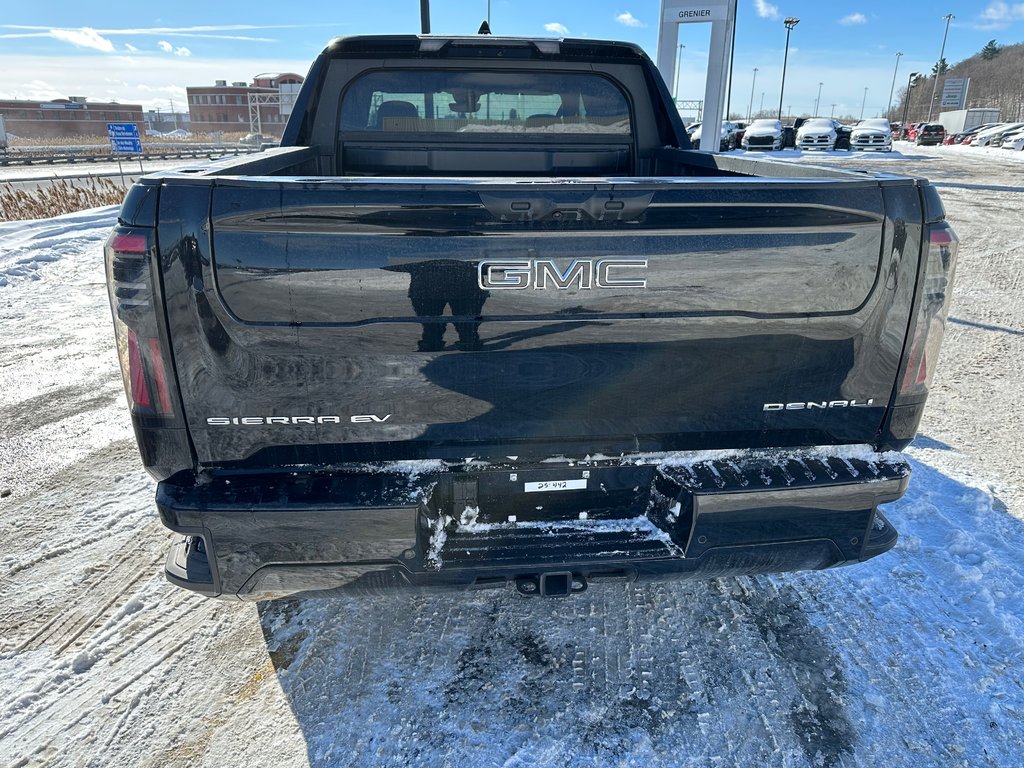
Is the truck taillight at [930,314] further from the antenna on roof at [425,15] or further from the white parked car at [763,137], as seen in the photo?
the white parked car at [763,137]

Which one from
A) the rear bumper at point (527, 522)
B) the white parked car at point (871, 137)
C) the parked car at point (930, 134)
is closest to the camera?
the rear bumper at point (527, 522)

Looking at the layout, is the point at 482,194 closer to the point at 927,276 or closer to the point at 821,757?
the point at 927,276

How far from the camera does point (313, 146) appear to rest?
146 inches

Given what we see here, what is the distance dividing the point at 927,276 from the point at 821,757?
1.61 m

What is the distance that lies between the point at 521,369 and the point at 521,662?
1.26 m

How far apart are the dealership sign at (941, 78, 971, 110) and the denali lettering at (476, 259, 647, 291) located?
84077mm

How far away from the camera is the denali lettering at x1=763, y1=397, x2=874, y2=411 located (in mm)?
2156

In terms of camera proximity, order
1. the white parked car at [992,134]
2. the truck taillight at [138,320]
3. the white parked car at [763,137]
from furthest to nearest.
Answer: the white parked car at [992,134] < the white parked car at [763,137] < the truck taillight at [138,320]

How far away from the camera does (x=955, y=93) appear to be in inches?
2633

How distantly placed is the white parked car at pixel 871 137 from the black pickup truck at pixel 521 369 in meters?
35.4

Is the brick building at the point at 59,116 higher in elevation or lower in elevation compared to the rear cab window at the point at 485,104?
higher

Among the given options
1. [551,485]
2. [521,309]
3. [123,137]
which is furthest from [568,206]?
[123,137]

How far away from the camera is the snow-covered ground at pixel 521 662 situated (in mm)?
2162

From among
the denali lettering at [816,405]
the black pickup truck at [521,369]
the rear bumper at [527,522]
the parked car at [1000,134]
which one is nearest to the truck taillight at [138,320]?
the black pickup truck at [521,369]
